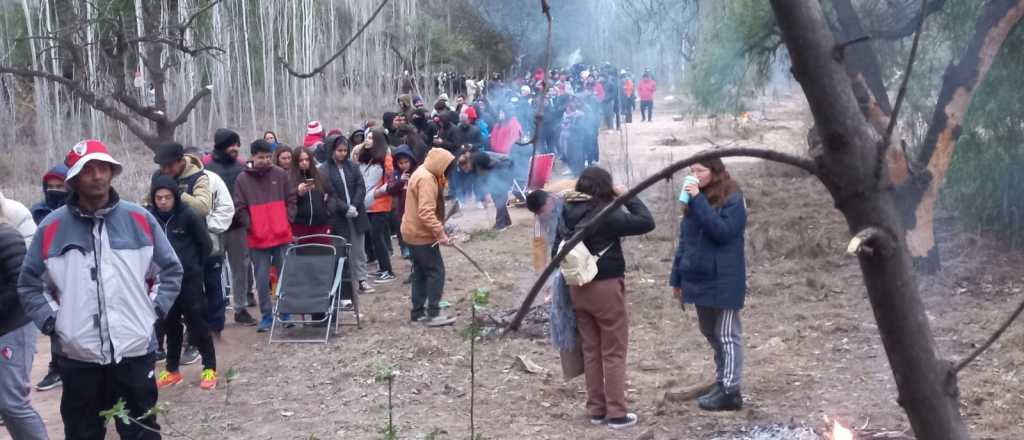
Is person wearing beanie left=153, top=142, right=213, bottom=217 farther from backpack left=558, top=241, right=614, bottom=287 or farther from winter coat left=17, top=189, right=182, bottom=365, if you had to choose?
backpack left=558, top=241, right=614, bottom=287

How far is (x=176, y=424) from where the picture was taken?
685 centimetres

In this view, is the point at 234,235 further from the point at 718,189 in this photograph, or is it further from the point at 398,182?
the point at 718,189

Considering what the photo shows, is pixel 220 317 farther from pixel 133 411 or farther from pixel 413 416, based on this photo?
pixel 133 411

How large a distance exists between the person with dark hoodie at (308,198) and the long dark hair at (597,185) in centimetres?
425

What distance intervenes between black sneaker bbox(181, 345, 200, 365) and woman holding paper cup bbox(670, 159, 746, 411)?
4376mm

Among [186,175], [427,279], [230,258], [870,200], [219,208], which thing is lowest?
[427,279]

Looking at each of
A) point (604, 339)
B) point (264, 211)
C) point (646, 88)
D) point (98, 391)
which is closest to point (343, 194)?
point (264, 211)

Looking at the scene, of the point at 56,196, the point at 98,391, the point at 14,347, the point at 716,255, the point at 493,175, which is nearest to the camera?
the point at 98,391

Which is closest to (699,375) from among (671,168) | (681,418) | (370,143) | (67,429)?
(681,418)

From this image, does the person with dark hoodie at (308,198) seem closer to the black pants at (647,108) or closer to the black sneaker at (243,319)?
the black sneaker at (243,319)

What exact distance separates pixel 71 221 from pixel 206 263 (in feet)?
12.0

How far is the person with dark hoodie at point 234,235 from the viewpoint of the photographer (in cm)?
945

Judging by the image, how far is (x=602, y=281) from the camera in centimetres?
623

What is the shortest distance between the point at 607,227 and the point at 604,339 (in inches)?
29.5
